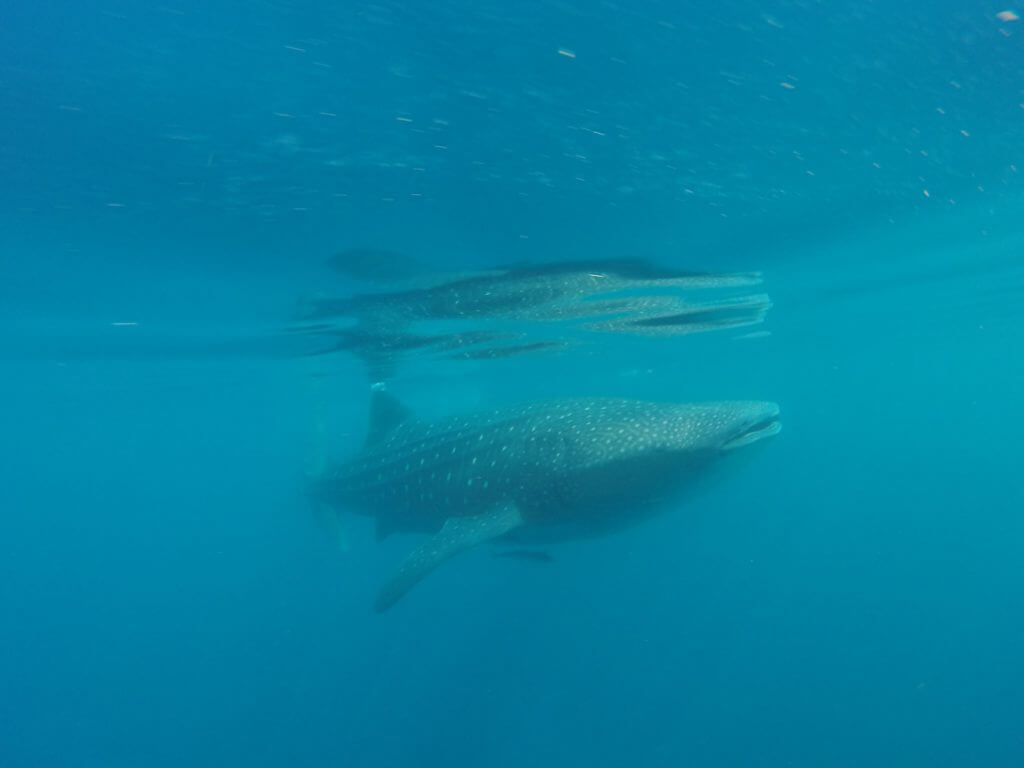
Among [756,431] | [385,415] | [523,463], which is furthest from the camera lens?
[385,415]

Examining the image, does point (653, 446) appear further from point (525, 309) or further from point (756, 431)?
point (525, 309)

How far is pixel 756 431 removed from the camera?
25.0ft

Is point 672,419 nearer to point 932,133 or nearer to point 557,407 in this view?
point 557,407

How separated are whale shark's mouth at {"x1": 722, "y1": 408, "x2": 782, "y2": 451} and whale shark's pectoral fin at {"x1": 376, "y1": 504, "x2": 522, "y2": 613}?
273 cm

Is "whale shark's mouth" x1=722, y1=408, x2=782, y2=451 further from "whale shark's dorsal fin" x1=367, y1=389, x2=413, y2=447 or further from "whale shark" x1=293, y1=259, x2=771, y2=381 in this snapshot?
"whale shark's dorsal fin" x1=367, y1=389, x2=413, y2=447

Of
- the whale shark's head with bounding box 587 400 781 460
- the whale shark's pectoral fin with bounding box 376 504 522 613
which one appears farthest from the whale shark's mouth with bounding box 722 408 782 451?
the whale shark's pectoral fin with bounding box 376 504 522 613

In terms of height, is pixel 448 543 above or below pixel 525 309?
above

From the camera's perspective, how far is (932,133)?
8.31m

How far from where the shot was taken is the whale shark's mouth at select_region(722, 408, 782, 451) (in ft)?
24.4

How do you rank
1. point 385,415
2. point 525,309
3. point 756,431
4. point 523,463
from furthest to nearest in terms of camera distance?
1. point 525,309
2. point 385,415
3. point 523,463
4. point 756,431

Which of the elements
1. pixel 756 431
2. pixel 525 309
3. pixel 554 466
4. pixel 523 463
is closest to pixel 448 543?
pixel 523 463

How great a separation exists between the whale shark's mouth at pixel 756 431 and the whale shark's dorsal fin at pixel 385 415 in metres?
6.42

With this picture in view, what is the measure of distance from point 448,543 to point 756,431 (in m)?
3.80

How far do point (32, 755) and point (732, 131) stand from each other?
92.2 ft
